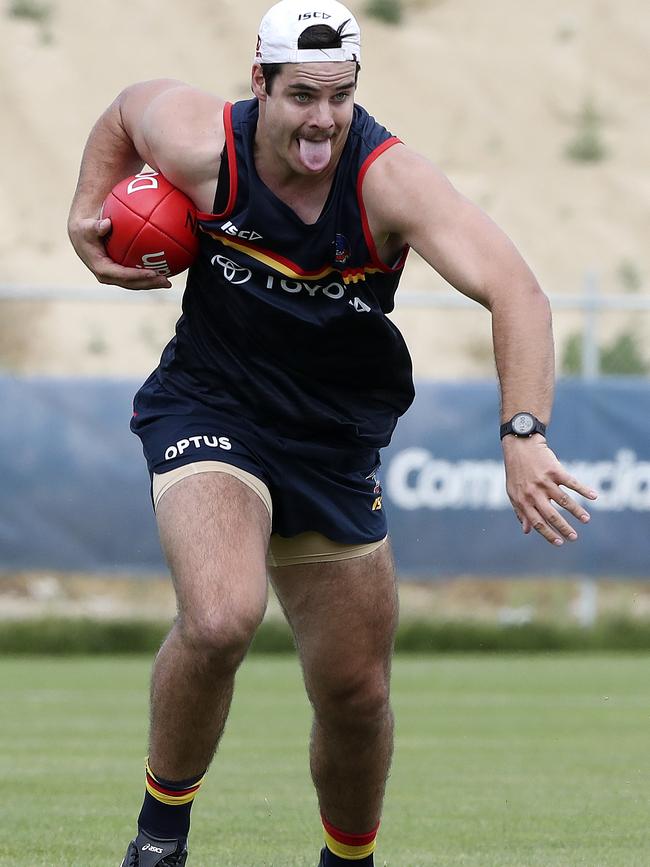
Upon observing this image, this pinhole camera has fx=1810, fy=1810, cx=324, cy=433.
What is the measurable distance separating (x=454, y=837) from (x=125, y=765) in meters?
2.47

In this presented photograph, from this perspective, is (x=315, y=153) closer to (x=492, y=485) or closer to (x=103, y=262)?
(x=103, y=262)

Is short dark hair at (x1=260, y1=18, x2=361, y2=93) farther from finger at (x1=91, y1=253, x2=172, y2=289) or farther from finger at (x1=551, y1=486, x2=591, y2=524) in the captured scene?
finger at (x1=551, y1=486, x2=591, y2=524)

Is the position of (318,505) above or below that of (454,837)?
above

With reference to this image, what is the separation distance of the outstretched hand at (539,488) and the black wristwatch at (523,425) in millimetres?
15

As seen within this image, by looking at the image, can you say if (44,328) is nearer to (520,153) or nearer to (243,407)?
(520,153)

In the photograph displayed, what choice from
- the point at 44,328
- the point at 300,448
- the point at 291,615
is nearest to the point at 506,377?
the point at 300,448

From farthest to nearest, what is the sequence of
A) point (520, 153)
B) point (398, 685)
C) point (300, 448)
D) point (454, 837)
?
point (520, 153)
point (398, 685)
point (454, 837)
point (300, 448)

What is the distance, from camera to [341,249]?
5023mm

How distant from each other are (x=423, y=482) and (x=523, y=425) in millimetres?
9802

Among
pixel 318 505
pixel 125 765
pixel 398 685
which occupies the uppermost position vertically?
pixel 318 505

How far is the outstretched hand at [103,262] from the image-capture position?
5488mm

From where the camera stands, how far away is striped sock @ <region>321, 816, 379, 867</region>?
5.45 meters

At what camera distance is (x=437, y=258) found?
4.81m

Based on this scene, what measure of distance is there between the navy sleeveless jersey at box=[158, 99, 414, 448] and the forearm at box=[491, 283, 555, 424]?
51 cm
